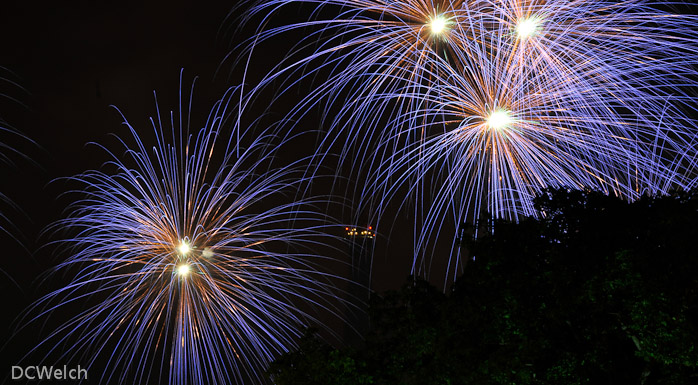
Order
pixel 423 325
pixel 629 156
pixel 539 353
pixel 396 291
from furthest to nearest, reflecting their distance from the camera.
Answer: pixel 629 156, pixel 396 291, pixel 423 325, pixel 539 353

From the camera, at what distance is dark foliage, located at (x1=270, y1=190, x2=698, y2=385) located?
15.7 m

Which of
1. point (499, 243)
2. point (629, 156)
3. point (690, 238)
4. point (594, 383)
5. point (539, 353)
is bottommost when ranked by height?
point (594, 383)

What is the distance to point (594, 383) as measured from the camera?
54.6 feet

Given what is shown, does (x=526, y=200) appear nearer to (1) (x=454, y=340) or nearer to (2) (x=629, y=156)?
(2) (x=629, y=156)

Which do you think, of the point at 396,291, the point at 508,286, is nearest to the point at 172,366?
the point at 396,291

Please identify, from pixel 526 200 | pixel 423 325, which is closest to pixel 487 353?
pixel 423 325

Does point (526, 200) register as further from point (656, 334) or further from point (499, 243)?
point (656, 334)

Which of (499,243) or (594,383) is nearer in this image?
(594,383)

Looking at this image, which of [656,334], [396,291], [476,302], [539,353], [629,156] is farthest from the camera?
[629,156]

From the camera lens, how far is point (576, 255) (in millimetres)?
17062

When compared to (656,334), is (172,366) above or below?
above

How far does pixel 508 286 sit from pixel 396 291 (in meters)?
4.57

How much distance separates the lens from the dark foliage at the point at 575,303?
15742 millimetres

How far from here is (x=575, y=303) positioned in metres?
16.5
